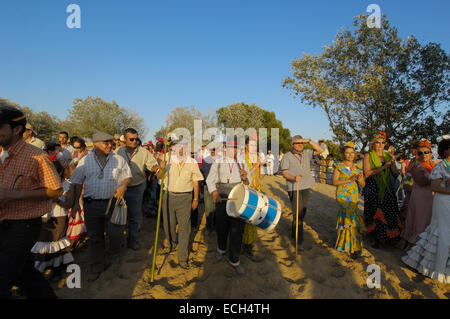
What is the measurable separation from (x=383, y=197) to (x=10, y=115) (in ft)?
18.9

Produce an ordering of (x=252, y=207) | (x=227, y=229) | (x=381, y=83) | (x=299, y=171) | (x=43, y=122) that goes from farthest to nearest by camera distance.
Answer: (x=43, y=122) → (x=381, y=83) → (x=299, y=171) → (x=227, y=229) → (x=252, y=207)

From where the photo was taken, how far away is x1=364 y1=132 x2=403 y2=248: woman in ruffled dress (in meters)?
4.61

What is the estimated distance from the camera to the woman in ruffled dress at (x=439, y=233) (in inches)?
132

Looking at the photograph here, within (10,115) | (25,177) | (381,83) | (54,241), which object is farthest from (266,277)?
(381,83)

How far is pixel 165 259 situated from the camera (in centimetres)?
404

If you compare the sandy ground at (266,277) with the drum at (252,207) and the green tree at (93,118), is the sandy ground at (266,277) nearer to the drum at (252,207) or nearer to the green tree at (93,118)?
the drum at (252,207)

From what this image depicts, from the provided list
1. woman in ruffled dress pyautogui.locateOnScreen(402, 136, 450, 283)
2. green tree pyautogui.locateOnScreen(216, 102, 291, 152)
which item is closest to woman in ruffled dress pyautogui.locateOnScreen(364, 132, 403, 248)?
woman in ruffled dress pyautogui.locateOnScreen(402, 136, 450, 283)

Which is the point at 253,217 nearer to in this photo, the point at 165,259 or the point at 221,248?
the point at 221,248

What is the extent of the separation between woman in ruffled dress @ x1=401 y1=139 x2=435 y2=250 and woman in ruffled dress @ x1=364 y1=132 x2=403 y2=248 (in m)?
0.23

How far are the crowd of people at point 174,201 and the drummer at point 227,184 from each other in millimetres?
17

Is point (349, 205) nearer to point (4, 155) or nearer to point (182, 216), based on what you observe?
point (182, 216)

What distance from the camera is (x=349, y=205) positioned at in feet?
13.8

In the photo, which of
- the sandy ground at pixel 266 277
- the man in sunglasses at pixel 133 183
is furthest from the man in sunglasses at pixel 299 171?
the man in sunglasses at pixel 133 183
